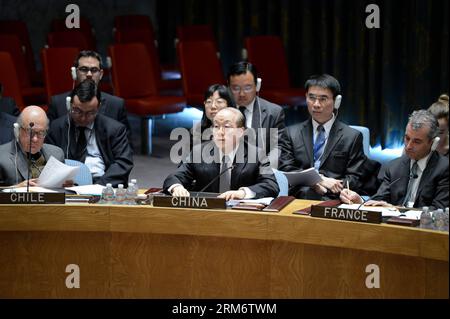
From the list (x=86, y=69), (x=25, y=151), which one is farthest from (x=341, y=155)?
(x=86, y=69)

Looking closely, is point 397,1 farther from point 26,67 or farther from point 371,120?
point 26,67

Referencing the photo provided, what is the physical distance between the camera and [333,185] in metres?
4.97


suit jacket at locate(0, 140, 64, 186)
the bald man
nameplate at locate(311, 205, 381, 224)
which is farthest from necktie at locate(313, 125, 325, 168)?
suit jacket at locate(0, 140, 64, 186)

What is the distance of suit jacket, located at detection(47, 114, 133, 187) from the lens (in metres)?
5.55

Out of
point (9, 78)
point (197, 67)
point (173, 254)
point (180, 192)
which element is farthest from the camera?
point (197, 67)

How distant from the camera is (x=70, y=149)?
5.57 m

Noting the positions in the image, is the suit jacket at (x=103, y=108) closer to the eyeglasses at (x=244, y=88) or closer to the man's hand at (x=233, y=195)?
the eyeglasses at (x=244, y=88)

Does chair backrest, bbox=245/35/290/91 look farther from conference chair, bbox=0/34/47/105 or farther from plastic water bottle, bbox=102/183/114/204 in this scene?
plastic water bottle, bbox=102/183/114/204

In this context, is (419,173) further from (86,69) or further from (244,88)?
(86,69)

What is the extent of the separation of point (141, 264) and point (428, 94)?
4391mm

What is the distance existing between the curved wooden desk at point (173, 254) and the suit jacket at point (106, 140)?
1368 millimetres

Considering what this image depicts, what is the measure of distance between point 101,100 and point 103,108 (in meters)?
0.06

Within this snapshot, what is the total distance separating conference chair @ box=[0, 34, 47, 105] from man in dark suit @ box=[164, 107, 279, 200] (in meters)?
4.05

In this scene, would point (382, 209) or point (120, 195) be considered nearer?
point (382, 209)
